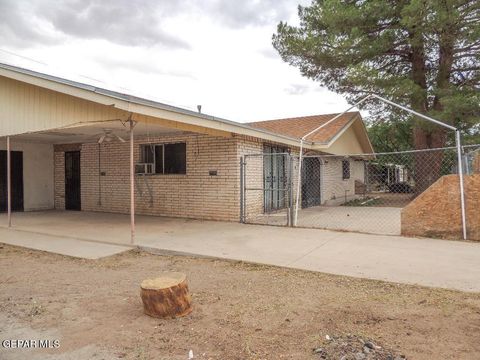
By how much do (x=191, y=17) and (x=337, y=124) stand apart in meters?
6.95

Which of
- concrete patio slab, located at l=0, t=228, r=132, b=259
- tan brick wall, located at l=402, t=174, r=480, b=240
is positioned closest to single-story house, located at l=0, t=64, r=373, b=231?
concrete patio slab, located at l=0, t=228, r=132, b=259

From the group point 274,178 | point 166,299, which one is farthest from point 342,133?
point 166,299

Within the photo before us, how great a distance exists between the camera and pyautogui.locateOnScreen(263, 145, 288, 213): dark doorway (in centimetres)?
1154

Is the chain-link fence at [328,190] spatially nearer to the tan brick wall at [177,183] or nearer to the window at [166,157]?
the tan brick wall at [177,183]

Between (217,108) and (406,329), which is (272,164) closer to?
(406,329)

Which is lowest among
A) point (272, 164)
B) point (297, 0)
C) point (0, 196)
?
point (0, 196)

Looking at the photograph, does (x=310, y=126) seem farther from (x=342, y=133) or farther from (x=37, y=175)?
(x=37, y=175)

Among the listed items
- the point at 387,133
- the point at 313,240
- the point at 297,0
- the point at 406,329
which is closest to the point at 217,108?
the point at 387,133

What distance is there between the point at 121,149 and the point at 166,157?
1.75 metres

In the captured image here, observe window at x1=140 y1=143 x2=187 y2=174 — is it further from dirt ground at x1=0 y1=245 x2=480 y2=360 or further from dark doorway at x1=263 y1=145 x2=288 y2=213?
dirt ground at x1=0 y1=245 x2=480 y2=360

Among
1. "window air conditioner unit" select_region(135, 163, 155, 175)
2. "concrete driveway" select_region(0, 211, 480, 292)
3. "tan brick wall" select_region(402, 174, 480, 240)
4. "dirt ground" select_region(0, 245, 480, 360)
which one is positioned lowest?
"dirt ground" select_region(0, 245, 480, 360)

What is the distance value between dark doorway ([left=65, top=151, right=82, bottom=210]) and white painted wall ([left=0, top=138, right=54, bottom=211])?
72 centimetres

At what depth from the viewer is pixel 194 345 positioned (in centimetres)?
306

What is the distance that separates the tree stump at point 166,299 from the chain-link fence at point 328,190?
5438 mm
